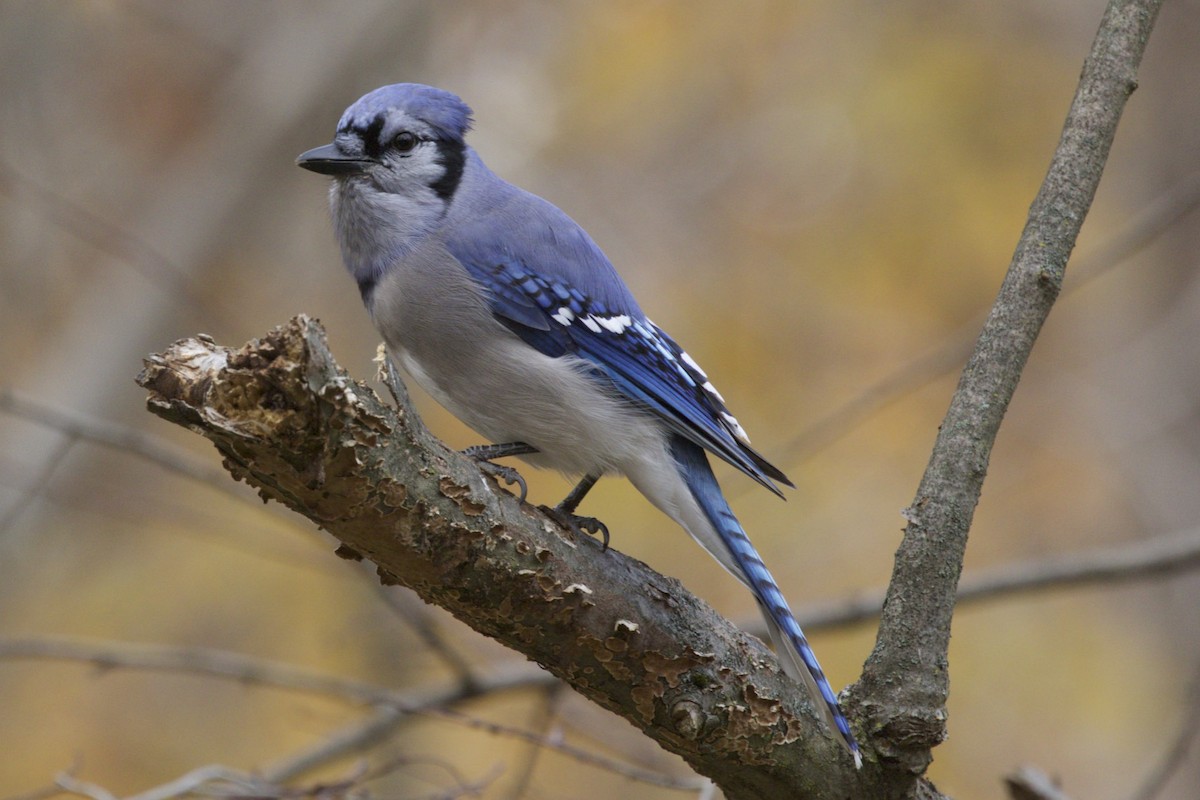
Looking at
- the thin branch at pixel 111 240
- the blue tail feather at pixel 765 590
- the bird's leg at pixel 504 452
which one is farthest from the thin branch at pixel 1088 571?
the thin branch at pixel 111 240

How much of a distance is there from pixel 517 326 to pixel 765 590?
820mm

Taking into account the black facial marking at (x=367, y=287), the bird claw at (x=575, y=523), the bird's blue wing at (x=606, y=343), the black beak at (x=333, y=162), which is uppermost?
the black beak at (x=333, y=162)

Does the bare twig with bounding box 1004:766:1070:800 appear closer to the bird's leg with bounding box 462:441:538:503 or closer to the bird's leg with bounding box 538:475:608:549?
the bird's leg with bounding box 538:475:608:549

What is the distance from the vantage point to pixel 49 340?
552 centimetres

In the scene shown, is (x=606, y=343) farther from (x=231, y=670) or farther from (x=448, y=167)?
(x=231, y=670)

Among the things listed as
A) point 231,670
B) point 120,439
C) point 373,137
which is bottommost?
point 231,670

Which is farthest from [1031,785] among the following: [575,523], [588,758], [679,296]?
[679,296]

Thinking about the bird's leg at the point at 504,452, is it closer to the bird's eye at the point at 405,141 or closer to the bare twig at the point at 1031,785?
the bird's eye at the point at 405,141

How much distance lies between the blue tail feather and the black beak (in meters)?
1.00

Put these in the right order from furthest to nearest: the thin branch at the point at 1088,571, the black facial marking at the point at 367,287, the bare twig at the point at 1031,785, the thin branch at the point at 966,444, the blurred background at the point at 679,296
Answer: the blurred background at the point at 679,296, the thin branch at the point at 1088,571, the black facial marking at the point at 367,287, the bare twig at the point at 1031,785, the thin branch at the point at 966,444

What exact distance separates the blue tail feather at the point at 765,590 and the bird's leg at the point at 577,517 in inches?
8.9

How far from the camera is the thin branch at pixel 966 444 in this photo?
1.97 m

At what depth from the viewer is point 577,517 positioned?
90.1 inches

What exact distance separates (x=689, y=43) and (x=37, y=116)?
126 inches
